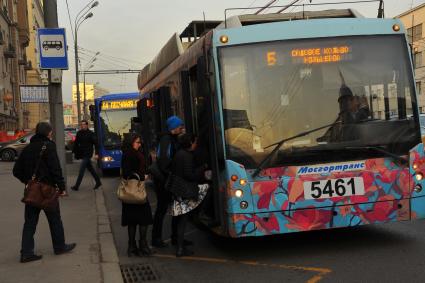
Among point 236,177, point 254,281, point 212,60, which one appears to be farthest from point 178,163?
point 254,281

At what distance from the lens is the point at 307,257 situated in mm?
6387

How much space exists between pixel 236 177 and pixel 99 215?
447cm

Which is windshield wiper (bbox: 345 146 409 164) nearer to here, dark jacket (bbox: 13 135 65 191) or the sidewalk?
the sidewalk

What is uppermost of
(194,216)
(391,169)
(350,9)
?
(350,9)

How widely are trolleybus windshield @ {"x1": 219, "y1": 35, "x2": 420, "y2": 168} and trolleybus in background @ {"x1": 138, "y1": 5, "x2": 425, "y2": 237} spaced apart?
11 millimetres

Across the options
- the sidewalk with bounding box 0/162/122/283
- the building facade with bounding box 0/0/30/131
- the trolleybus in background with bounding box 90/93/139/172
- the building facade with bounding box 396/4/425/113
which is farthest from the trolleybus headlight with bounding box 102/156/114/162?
the building facade with bounding box 396/4/425/113

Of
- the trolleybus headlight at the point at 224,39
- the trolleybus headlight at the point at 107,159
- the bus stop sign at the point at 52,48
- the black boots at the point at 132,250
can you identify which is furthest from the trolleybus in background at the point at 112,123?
the trolleybus headlight at the point at 224,39

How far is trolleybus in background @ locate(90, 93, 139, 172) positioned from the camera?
18172 millimetres

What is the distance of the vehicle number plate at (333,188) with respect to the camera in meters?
6.12

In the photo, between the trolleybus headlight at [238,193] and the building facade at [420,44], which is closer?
the trolleybus headlight at [238,193]

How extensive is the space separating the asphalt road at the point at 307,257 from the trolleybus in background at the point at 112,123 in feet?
33.6

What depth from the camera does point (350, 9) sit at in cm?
720

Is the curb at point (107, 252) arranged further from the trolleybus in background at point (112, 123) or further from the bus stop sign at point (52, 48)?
the trolleybus in background at point (112, 123)

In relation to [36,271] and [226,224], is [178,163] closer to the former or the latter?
[226,224]
